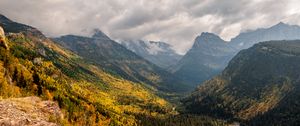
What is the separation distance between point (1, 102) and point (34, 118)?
33.2 ft

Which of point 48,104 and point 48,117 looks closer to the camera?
point 48,117

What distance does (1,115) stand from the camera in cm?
8206

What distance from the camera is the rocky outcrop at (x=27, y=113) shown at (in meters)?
81.6

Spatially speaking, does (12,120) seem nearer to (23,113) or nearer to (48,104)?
(23,113)

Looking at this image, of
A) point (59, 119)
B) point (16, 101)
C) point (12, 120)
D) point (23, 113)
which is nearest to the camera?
point (12, 120)

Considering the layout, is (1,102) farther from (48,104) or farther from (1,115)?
(48,104)

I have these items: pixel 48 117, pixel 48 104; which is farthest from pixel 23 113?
pixel 48 104

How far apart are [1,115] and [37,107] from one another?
770 inches

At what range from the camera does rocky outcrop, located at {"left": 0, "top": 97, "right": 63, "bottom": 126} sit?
81.6m

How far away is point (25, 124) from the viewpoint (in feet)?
268

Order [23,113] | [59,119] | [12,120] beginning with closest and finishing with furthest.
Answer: [12,120]
[23,113]
[59,119]

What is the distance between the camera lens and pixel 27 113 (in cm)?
9125

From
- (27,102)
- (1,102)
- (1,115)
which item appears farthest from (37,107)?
(1,115)

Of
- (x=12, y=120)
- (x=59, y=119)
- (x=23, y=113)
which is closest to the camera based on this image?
(x=12, y=120)
